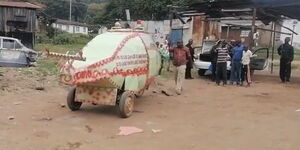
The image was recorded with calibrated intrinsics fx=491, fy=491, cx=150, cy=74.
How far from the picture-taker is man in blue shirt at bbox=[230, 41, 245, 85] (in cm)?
1789

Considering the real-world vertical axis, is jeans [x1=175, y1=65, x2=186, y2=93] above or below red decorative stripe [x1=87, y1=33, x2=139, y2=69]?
below

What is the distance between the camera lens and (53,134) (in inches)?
362

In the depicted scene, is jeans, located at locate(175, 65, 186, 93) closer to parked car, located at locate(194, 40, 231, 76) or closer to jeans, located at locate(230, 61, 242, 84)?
jeans, located at locate(230, 61, 242, 84)

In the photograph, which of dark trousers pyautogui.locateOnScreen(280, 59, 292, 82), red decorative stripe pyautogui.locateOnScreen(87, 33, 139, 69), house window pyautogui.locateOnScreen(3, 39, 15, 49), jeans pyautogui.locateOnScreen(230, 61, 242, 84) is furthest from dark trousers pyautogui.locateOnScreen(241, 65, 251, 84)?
house window pyautogui.locateOnScreen(3, 39, 15, 49)

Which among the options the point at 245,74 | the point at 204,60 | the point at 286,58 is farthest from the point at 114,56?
the point at 286,58

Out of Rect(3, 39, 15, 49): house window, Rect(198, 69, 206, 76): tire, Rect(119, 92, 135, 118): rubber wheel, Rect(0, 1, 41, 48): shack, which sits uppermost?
Rect(0, 1, 41, 48): shack

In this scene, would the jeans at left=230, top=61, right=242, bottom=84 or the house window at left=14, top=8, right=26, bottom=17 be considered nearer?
the jeans at left=230, top=61, right=242, bottom=84

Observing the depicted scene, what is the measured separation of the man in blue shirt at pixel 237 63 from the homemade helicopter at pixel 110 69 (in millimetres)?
6400

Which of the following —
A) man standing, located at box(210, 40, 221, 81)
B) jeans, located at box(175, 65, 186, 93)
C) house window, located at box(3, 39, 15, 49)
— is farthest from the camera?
house window, located at box(3, 39, 15, 49)

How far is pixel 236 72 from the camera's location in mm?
18266

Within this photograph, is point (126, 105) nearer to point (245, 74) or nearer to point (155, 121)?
point (155, 121)

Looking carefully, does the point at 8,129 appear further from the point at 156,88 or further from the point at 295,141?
the point at 156,88

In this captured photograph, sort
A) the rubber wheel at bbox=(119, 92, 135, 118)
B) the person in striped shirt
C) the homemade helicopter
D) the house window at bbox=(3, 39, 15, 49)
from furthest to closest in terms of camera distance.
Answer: the house window at bbox=(3, 39, 15, 49)
the person in striped shirt
the rubber wheel at bbox=(119, 92, 135, 118)
the homemade helicopter

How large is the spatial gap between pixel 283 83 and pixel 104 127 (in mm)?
11387
